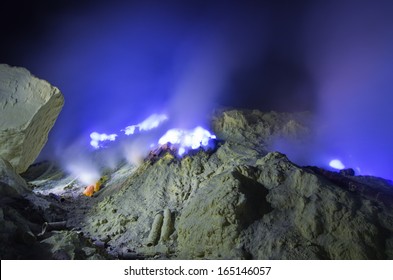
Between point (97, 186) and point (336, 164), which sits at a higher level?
point (336, 164)

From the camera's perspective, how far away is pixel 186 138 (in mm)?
16844

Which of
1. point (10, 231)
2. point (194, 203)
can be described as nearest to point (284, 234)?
point (194, 203)

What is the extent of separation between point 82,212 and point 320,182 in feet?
34.5

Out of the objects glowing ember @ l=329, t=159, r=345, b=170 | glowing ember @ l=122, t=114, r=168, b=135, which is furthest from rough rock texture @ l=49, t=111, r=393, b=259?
glowing ember @ l=122, t=114, r=168, b=135

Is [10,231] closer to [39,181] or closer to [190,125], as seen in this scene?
[190,125]

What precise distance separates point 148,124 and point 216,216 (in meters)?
14.8

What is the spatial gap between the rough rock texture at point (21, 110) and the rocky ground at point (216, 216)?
78 cm

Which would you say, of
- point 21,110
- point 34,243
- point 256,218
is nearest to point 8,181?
point 21,110

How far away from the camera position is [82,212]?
1435cm

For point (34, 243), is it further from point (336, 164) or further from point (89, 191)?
point (336, 164)

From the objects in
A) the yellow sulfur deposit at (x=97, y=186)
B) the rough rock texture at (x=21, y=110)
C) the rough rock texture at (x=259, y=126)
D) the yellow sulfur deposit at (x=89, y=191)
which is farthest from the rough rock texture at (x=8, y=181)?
the rough rock texture at (x=259, y=126)

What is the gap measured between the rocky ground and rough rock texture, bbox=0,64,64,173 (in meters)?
0.78

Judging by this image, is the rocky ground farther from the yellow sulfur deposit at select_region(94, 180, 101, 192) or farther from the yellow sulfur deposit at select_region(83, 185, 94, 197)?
the yellow sulfur deposit at select_region(94, 180, 101, 192)
